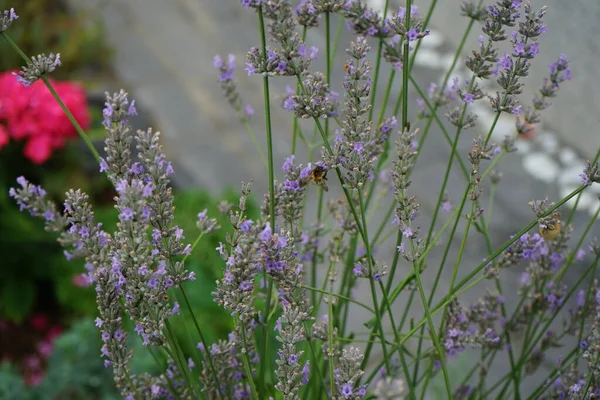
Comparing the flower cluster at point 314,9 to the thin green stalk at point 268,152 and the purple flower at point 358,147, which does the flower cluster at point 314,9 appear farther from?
the purple flower at point 358,147

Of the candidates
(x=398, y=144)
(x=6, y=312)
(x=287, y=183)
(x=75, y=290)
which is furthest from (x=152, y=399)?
(x=6, y=312)

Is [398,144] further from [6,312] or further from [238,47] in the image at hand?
[238,47]

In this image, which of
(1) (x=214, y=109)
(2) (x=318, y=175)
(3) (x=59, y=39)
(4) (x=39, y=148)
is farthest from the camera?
(3) (x=59, y=39)

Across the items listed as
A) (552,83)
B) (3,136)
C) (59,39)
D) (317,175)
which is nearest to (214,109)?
(59,39)

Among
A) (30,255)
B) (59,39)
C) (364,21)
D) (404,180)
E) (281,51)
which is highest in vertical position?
(59,39)

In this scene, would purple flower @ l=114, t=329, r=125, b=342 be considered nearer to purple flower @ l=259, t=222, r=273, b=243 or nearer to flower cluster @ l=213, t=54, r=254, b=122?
purple flower @ l=259, t=222, r=273, b=243

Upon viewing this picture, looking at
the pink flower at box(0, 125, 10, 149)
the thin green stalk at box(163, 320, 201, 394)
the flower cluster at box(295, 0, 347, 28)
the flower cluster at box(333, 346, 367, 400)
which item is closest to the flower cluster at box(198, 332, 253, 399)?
the thin green stalk at box(163, 320, 201, 394)

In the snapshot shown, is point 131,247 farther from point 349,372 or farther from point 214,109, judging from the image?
point 214,109
